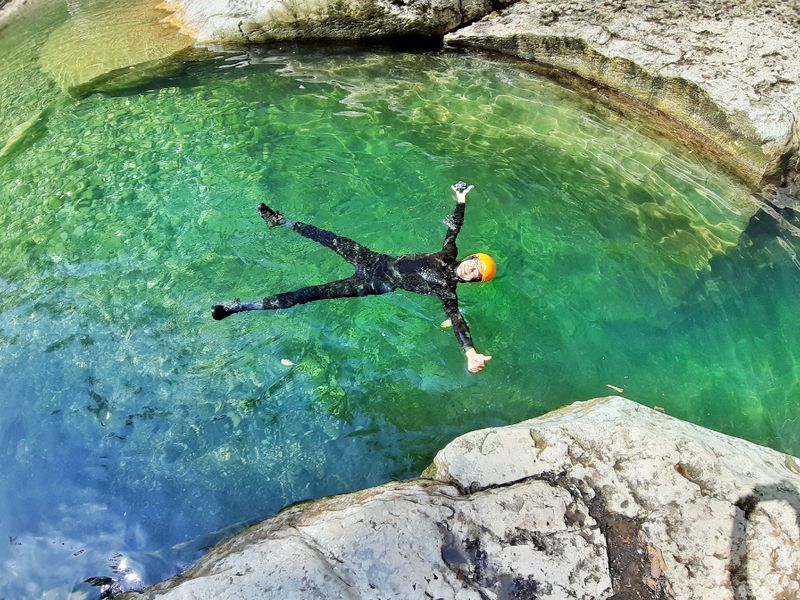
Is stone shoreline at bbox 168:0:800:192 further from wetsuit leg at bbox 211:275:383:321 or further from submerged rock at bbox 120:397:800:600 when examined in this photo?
wetsuit leg at bbox 211:275:383:321

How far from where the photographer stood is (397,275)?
521 cm

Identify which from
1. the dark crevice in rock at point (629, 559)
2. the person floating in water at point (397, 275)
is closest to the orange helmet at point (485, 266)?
the person floating in water at point (397, 275)

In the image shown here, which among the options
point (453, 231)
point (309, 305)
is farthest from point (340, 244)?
point (453, 231)

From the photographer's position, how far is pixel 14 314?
17.9 ft

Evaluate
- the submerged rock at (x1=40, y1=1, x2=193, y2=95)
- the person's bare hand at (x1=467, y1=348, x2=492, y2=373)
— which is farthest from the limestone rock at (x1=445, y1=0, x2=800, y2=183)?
the submerged rock at (x1=40, y1=1, x2=193, y2=95)

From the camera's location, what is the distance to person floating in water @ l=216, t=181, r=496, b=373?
4832 millimetres

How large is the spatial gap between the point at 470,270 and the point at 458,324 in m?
0.50

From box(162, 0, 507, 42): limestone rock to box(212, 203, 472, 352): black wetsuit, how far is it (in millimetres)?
5698

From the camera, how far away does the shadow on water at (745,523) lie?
3.38 metres

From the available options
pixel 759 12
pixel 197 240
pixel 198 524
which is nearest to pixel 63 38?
pixel 197 240

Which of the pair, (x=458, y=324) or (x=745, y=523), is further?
(x=458, y=324)

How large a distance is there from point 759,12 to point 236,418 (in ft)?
28.2

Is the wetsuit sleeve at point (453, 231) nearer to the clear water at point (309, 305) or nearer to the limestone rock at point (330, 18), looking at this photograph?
the clear water at point (309, 305)

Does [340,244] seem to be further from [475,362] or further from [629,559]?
[629,559]
